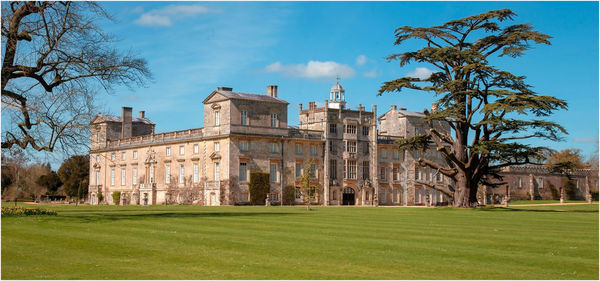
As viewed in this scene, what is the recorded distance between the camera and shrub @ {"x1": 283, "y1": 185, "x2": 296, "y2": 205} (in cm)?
6269

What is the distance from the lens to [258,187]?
199 feet

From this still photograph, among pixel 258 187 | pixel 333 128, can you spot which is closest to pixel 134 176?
pixel 258 187

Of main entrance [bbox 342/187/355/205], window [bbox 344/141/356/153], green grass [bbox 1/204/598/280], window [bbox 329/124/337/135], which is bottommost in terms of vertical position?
green grass [bbox 1/204/598/280]

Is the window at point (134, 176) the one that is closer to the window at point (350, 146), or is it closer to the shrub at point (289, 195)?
the shrub at point (289, 195)

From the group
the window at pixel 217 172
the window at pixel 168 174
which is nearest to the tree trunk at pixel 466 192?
the window at pixel 217 172

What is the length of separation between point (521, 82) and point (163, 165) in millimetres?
35028

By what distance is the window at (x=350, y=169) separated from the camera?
2684 inches

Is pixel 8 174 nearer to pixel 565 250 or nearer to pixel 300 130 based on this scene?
pixel 300 130

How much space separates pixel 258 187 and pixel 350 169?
11523 millimetres

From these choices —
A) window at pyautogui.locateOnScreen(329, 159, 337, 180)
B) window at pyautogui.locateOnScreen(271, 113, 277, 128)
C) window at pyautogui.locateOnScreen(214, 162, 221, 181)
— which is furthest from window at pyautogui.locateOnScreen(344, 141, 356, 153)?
window at pyautogui.locateOnScreen(214, 162, 221, 181)

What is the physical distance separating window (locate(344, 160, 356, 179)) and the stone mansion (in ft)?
0.31

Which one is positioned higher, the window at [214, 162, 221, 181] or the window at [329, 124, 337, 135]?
the window at [329, 124, 337, 135]

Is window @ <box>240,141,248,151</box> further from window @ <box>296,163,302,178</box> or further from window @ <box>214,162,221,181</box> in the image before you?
window @ <box>296,163,302,178</box>

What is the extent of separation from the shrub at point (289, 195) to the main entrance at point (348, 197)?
6.63 m
